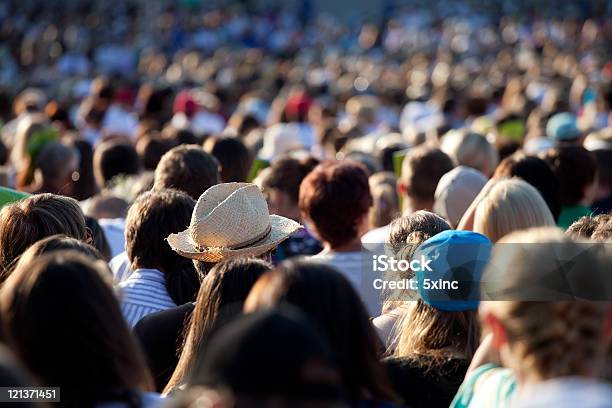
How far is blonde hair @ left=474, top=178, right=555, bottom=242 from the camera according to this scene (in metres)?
4.47

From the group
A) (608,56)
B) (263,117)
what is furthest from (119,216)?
(608,56)

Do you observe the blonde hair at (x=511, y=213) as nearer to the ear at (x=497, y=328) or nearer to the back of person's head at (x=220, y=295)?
the back of person's head at (x=220, y=295)

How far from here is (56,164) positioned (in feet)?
24.2

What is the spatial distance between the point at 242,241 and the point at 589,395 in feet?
8.17

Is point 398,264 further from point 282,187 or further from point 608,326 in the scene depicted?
point 282,187

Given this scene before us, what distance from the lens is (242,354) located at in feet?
6.93

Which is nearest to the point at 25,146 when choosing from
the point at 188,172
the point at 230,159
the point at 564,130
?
the point at 230,159

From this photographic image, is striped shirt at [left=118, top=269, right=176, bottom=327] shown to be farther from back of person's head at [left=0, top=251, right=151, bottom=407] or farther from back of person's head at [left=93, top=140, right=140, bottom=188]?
back of person's head at [left=93, top=140, right=140, bottom=188]

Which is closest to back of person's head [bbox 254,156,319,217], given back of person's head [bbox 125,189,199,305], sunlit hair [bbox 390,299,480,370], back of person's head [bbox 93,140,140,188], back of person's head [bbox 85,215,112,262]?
back of person's head [bbox 85,215,112,262]

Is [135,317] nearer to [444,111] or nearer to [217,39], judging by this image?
[444,111]

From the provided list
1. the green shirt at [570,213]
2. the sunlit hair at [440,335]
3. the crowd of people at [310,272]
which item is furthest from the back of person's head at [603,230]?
the green shirt at [570,213]

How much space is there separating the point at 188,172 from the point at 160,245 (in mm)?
1317

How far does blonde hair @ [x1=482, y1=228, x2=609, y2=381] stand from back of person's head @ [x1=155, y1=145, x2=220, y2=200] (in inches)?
129

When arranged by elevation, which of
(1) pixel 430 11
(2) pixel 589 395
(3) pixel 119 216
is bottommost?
(1) pixel 430 11
